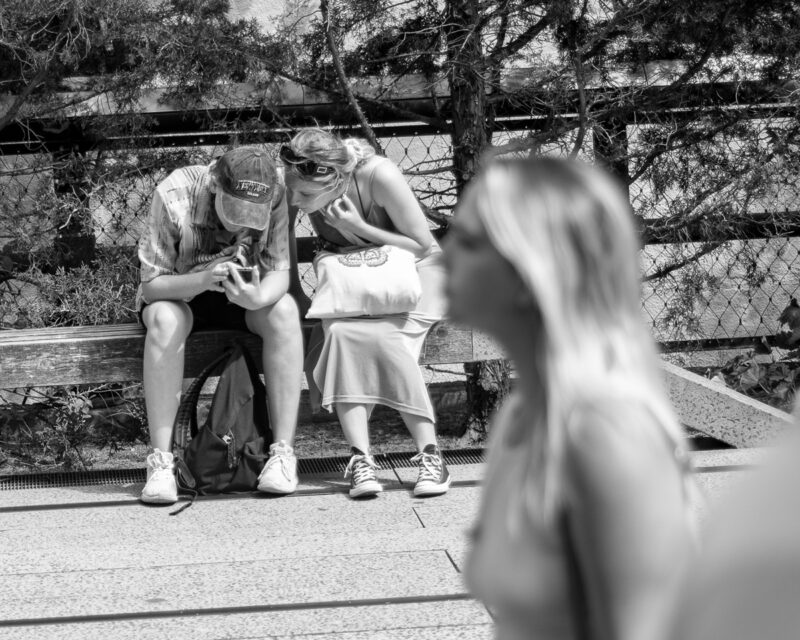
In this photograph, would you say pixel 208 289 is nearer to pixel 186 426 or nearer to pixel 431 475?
pixel 186 426

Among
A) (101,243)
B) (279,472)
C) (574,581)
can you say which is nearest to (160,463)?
(279,472)

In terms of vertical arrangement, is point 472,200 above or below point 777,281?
above

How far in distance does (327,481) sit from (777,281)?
2.77 m

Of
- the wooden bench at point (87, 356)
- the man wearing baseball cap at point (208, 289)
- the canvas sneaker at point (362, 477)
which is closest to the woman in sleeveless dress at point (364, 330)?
the canvas sneaker at point (362, 477)

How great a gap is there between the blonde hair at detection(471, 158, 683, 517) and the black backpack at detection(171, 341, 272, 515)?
291cm

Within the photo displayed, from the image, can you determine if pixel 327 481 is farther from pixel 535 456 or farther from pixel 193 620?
pixel 535 456

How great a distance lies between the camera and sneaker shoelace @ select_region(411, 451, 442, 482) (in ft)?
13.1

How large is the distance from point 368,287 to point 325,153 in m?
0.49

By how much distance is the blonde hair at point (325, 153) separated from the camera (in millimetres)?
4008

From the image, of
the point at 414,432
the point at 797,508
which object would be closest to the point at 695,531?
the point at 797,508

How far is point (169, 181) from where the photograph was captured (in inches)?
163

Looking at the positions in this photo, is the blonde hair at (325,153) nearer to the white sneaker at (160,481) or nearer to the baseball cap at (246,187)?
the baseball cap at (246,187)

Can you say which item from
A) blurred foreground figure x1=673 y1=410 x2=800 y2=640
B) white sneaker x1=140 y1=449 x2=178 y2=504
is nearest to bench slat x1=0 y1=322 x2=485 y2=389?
white sneaker x1=140 y1=449 x2=178 y2=504

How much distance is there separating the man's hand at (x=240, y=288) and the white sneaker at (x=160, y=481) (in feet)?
1.99
